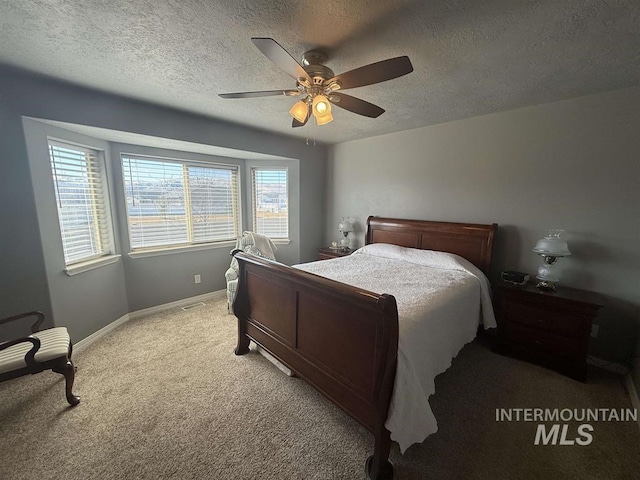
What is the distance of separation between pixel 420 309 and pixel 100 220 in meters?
3.59

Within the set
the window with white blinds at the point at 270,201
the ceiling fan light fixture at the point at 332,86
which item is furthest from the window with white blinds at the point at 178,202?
the ceiling fan light fixture at the point at 332,86

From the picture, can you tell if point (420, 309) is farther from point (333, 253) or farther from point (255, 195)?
point (255, 195)

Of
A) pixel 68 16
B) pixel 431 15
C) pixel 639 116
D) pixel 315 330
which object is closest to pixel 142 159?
pixel 68 16

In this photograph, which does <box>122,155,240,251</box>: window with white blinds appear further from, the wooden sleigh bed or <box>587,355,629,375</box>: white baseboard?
<box>587,355,629,375</box>: white baseboard

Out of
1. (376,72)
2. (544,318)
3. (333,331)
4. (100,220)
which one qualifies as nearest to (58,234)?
(100,220)

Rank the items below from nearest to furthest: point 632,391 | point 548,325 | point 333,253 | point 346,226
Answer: point 632,391 < point 548,325 < point 333,253 < point 346,226

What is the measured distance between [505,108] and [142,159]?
14.1 feet

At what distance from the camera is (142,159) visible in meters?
3.32

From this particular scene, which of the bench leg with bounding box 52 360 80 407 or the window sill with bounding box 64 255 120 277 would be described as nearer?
the bench leg with bounding box 52 360 80 407

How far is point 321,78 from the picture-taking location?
1624mm

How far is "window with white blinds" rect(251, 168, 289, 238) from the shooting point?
4.29m

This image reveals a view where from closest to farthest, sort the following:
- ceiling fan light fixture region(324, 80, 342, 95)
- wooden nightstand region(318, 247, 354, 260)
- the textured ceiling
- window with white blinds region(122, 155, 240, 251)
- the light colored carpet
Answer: the textured ceiling
the light colored carpet
ceiling fan light fixture region(324, 80, 342, 95)
window with white blinds region(122, 155, 240, 251)
wooden nightstand region(318, 247, 354, 260)

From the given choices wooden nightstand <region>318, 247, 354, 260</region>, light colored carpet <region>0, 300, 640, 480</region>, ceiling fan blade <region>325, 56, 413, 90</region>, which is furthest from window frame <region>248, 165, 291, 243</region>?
ceiling fan blade <region>325, 56, 413, 90</region>

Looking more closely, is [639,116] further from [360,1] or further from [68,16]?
[68,16]
